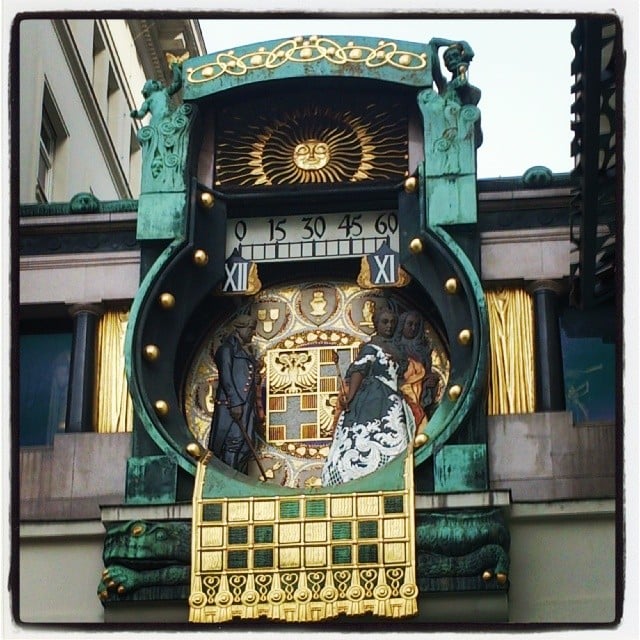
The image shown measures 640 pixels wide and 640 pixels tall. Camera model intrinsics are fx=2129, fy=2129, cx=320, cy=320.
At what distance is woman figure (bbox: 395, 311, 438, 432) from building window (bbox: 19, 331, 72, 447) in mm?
2680

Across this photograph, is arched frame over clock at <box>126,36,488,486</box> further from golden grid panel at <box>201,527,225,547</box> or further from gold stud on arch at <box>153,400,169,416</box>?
golden grid panel at <box>201,527,225,547</box>

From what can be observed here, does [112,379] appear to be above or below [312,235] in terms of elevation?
below

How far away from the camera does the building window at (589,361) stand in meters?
16.3

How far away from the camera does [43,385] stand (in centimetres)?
1695

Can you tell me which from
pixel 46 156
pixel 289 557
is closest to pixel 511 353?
pixel 289 557

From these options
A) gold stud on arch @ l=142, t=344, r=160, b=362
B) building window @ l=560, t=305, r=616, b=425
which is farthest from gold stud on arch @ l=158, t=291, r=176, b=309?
building window @ l=560, t=305, r=616, b=425

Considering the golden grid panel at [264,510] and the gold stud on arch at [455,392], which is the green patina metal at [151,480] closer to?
the golden grid panel at [264,510]

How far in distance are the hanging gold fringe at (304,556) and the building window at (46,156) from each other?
6276 millimetres

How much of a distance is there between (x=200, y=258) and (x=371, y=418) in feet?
6.04

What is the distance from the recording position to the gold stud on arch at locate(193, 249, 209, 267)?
1656cm

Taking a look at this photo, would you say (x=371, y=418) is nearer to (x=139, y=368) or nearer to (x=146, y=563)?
(x=139, y=368)

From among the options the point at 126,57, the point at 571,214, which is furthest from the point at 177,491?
A: the point at 126,57

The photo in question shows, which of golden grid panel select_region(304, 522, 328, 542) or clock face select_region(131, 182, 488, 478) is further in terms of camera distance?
clock face select_region(131, 182, 488, 478)

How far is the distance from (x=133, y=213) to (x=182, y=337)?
1135 mm
